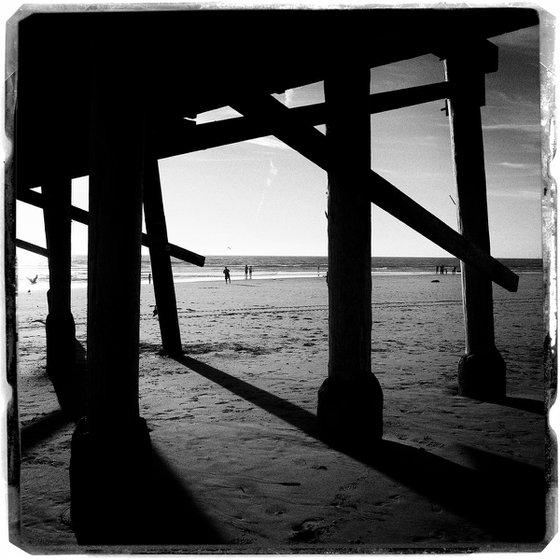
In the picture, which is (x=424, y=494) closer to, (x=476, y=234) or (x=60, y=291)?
Answer: (x=476, y=234)

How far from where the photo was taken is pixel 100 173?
2.13 metres

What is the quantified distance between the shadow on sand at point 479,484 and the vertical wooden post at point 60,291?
3.17 meters

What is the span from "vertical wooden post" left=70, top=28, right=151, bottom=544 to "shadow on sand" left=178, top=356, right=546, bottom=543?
1.45 meters

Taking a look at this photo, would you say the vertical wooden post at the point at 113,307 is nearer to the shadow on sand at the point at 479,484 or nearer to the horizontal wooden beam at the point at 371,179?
the horizontal wooden beam at the point at 371,179

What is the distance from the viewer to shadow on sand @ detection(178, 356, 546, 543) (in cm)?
226

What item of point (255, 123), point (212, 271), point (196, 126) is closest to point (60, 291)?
point (196, 126)

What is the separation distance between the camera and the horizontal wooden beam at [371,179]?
2209 mm

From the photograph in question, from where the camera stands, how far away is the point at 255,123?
7.75 feet

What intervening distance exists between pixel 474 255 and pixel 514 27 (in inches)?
51.2

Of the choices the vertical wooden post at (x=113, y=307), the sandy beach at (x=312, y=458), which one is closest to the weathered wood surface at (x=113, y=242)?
the vertical wooden post at (x=113, y=307)

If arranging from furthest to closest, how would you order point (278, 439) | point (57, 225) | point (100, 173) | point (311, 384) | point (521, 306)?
point (521, 306)
point (57, 225)
point (311, 384)
point (278, 439)
point (100, 173)

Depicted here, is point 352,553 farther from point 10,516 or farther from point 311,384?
point 311,384

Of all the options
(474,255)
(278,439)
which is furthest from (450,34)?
(278,439)

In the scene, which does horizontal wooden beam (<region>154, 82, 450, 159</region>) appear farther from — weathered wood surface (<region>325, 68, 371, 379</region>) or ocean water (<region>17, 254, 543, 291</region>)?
ocean water (<region>17, 254, 543, 291</region>)
